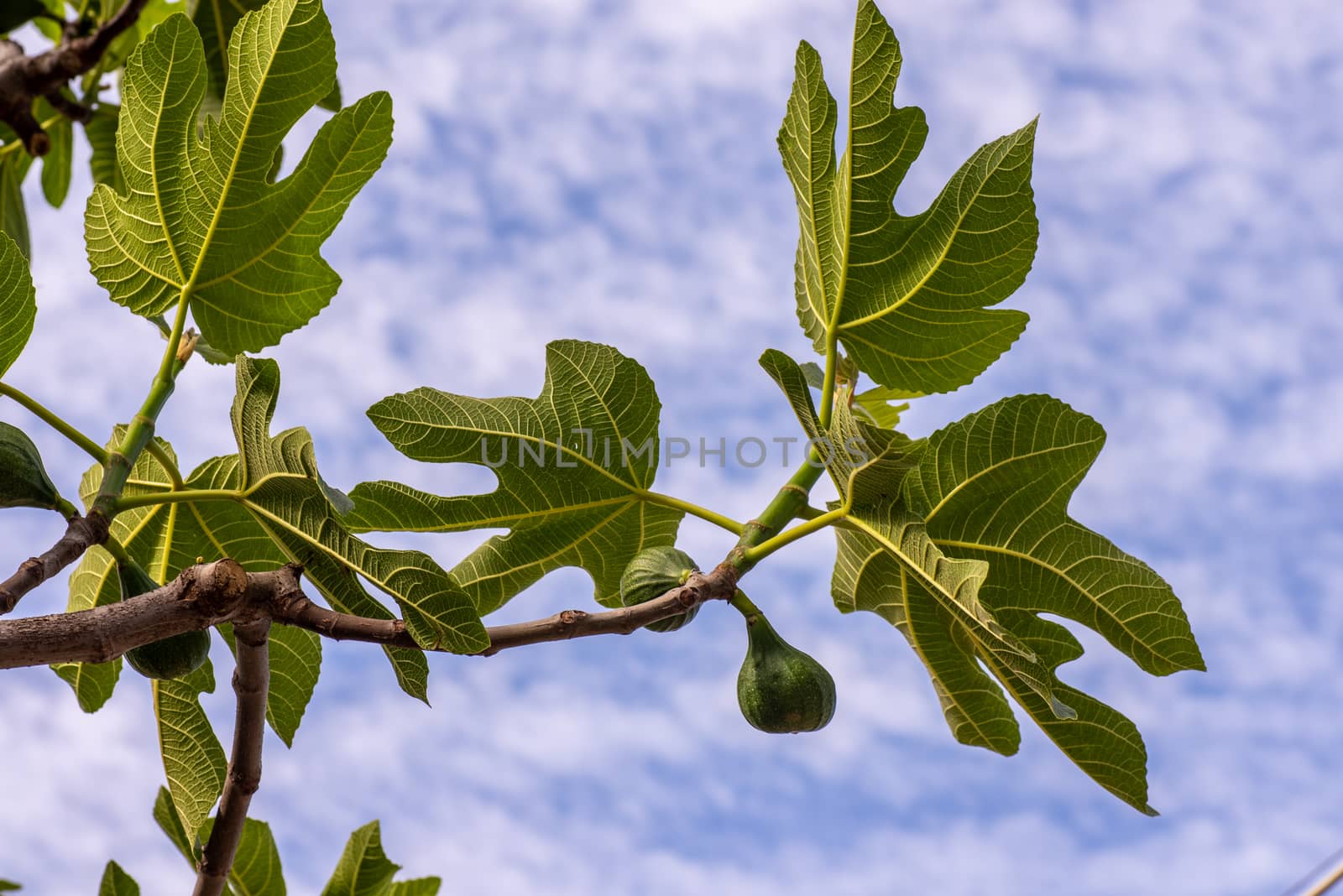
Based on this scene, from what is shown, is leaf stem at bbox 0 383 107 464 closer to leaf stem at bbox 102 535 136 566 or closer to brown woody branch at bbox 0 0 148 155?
leaf stem at bbox 102 535 136 566

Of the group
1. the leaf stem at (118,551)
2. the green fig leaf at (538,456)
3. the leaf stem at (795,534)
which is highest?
the green fig leaf at (538,456)

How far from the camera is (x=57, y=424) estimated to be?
4.74 ft

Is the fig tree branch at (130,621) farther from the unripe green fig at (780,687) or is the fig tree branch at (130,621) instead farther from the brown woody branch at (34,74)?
the brown woody branch at (34,74)

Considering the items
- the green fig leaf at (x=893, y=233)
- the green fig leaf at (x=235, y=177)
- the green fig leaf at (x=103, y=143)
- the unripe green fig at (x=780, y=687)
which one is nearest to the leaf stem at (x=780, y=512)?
the unripe green fig at (x=780, y=687)

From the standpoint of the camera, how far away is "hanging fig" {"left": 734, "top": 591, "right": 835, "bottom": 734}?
4.99ft

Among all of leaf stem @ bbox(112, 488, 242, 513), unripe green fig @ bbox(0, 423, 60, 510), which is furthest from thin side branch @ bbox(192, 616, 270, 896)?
unripe green fig @ bbox(0, 423, 60, 510)

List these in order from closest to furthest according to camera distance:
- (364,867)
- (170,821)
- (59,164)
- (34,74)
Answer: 1. (170,821)
2. (364,867)
3. (34,74)
4. (59,164)

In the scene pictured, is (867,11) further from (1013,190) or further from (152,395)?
(152,395)

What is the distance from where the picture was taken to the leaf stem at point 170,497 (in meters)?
1.40

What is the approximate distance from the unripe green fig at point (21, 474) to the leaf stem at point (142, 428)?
60mm

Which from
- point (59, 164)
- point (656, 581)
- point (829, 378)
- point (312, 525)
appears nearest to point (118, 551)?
point (312, 525)

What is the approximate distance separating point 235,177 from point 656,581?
0.81 metres

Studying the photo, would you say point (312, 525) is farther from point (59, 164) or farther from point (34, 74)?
point (59, 164)

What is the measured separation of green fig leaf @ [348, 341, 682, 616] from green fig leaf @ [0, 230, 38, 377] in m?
0.43
